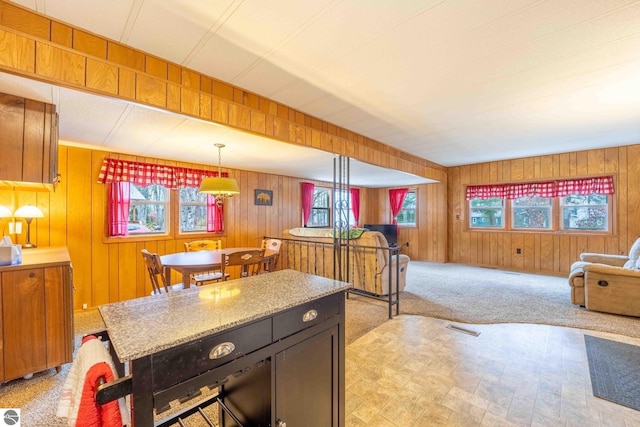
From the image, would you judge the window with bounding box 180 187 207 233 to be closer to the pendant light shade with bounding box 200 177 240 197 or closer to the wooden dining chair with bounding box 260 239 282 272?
the wooden dining chair with bounding box 260 239 282 272

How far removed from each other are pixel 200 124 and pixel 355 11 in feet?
6.40

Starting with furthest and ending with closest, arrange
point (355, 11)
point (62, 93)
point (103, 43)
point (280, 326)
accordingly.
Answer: point (62, 93) → point (103, 43) → point (355, 11) → point (280, 326)

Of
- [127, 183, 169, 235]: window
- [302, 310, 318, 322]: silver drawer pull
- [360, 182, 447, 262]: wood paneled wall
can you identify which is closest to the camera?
[302, 310, 318, 322]: silver drawer pull

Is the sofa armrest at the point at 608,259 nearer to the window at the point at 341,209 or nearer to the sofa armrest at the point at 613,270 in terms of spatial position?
the sofa armrest at the point at 613,270

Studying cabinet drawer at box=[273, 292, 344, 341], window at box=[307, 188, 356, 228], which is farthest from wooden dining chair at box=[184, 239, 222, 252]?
cabinet drawer at box=[273, 292, 344, 341]

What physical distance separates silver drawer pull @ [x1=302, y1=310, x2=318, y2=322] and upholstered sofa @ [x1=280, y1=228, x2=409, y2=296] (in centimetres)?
214

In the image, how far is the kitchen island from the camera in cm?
88

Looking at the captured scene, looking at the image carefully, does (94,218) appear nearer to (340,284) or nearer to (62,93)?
(62,93)

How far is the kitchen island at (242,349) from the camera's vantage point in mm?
880

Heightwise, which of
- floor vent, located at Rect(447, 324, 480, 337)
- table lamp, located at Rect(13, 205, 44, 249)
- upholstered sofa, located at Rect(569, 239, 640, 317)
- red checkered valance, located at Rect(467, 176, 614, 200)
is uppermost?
red checkered valance, located at Rect(467, 176, 614, 200)

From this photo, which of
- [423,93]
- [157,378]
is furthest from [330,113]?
[157,378]

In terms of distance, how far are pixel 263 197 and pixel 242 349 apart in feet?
16.4

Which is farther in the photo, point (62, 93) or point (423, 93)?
point (423, 93)

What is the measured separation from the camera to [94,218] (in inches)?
150
